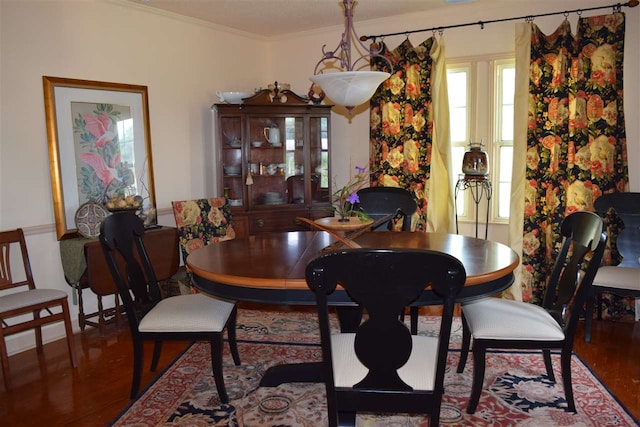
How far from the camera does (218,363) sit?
8.09 ft

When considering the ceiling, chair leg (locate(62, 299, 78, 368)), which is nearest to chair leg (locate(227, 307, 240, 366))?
chair leg (locate(62, 299, 78, 368))

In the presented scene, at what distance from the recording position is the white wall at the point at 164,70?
3.37m

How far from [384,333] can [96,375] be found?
207 centimetres

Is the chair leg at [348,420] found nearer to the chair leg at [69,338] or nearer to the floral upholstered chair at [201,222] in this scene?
the chair leg at [69,338]

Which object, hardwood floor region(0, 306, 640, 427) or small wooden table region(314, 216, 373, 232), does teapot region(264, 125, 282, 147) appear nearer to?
small wooden table region(314, 216, 373, 232)

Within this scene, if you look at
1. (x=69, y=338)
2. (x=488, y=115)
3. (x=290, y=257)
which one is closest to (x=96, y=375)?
(x=69, y=338)

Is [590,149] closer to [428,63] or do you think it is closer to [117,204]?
[428,63]

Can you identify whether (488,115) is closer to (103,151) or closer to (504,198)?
(504,198)

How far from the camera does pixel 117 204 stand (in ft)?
12.2

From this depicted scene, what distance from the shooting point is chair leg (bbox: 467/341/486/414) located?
89.6 inches

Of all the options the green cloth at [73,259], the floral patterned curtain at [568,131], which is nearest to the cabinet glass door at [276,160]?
the green cloth at [73,259]

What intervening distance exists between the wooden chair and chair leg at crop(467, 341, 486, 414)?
2.31 m

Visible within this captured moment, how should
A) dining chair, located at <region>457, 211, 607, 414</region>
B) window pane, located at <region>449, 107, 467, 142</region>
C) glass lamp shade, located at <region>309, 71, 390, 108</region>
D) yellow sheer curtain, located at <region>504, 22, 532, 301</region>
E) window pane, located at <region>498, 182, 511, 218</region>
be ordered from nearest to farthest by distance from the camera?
dining chair, located at <region>457, 211, 607, 414</region> → glass lamp shade, located at <region>309, 71, 390, 108</region> → yellow sheer curtain, located at <region>504, 22, 532, 301</region> → window pane, located at <region>498, 182, 511, 218</region> → window pane, located at <region>449, 107, 467, 142</region>

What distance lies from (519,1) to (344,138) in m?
1.93
